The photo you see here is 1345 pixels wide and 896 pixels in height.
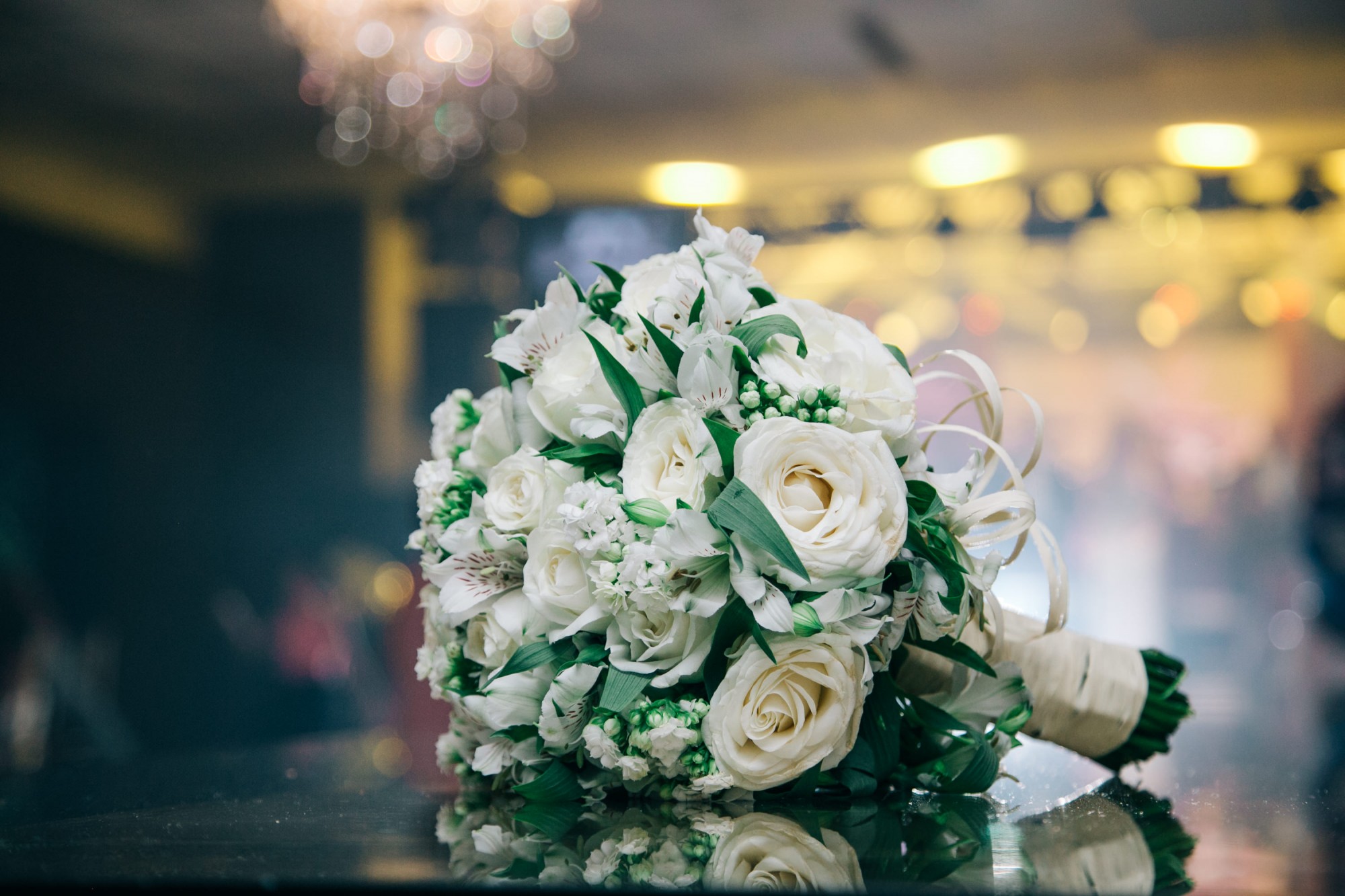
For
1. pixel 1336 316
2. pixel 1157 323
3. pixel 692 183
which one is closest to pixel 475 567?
pixel 692 183

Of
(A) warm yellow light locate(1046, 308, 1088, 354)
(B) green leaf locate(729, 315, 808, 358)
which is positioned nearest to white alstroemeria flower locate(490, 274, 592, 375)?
(B) green leaf locate(729, 315, 808, 358)

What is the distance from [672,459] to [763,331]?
8 cm

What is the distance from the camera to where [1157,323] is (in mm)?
3773

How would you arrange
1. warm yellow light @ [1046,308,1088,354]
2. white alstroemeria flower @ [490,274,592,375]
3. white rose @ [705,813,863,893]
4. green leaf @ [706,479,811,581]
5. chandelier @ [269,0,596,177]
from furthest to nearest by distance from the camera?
1. warm yellow light @ [1046,308,1088,354]
2. chandelier @ [269,0,596,177]
3. white alstroemeria flower @ [490,274,592,375]
4. green leaf @ [706,479,811,581]
5. white rose @ [705,813,863,893]

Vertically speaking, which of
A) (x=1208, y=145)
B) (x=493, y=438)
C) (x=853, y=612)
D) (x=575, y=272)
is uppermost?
(x=1208, y=145)

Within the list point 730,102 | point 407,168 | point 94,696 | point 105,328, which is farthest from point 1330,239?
point 94,696

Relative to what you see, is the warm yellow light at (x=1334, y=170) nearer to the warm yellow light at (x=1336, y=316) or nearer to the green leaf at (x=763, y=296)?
the warm yellow light at (x=1336, y=316)

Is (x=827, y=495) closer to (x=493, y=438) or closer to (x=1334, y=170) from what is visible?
(x=493, y=438)

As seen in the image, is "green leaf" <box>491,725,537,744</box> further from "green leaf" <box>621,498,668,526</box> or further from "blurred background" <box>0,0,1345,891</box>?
"blurred background" <box>0,0,1345,891</box>

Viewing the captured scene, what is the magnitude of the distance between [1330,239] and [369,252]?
370 cm

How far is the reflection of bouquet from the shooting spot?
0.37 meters

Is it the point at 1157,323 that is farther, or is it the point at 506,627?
the point at 1157,323

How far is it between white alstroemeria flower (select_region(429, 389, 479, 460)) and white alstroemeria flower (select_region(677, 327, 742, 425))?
182 mm

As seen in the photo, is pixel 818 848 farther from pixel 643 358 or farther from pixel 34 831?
pixel 34 831
